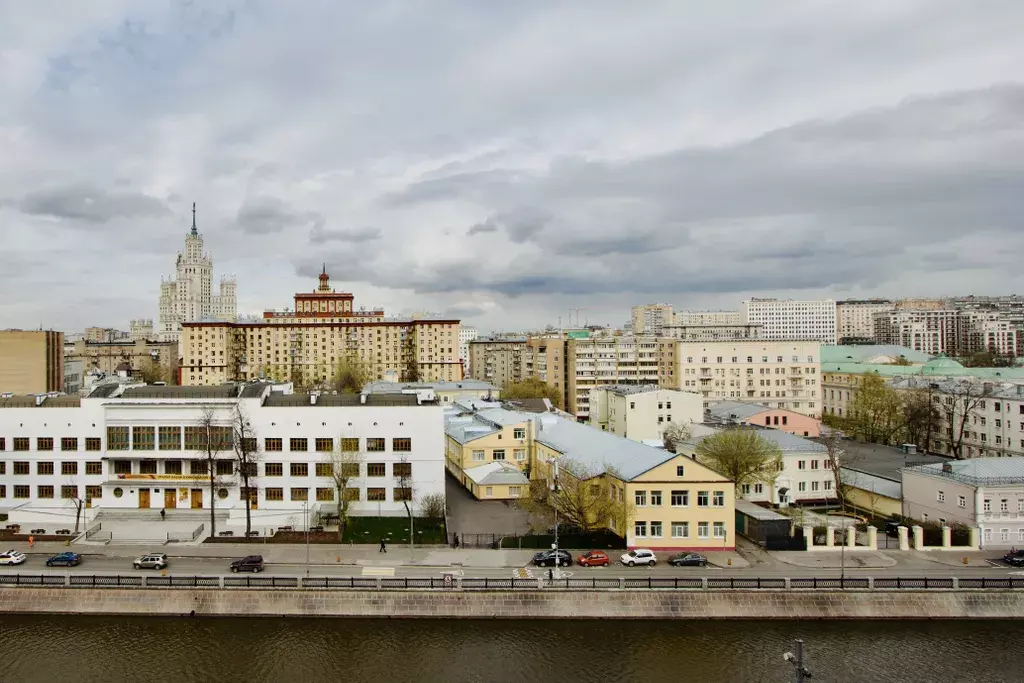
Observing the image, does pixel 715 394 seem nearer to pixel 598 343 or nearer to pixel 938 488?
pixel 598 343

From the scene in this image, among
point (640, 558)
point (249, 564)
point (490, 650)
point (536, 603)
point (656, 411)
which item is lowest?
point (490, 650)

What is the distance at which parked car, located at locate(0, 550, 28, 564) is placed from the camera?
35.5 m

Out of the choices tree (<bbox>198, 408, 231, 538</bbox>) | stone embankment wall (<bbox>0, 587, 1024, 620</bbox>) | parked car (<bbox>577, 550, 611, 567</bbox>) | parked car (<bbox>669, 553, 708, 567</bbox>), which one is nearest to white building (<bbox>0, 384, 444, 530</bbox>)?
tree (<bbox>198, 408, 231, 538</bbox>)

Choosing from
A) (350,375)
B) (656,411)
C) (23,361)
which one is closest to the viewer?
(656,411)

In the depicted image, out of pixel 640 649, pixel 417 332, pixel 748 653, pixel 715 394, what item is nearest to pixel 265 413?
pixel 640 649

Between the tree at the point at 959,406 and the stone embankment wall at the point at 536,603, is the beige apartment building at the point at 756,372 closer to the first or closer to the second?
the tree at the point at 959,406

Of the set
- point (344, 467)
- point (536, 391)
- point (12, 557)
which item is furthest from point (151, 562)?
point (536, 391)

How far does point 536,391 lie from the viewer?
10038 cm

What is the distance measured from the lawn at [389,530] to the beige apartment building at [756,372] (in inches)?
2187

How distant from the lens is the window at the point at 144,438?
43.3m

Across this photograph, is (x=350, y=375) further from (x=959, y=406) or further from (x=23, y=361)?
(x=959, y=406)

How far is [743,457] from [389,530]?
68.5 ft

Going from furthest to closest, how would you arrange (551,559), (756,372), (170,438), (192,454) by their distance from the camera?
1. (756,372)
2. (170,438)
3. (192,454)
4. (551,559)

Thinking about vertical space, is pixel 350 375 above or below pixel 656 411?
above
